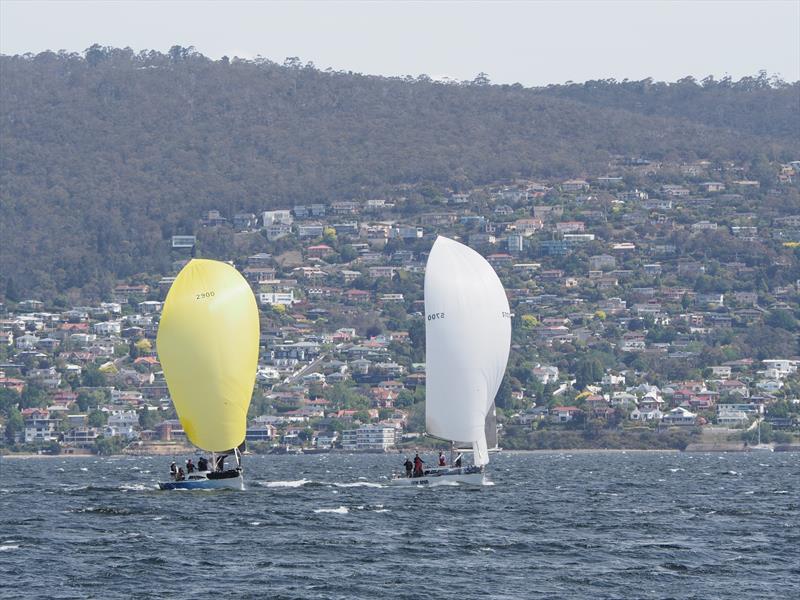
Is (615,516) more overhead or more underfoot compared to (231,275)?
more underfoot

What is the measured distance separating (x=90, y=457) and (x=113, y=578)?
125m

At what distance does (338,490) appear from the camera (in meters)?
74.2

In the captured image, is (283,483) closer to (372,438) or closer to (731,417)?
(372,438)

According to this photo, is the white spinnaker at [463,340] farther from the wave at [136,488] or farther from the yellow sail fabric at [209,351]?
the wave at [136,488]

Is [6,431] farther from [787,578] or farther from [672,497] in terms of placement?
[787,578]

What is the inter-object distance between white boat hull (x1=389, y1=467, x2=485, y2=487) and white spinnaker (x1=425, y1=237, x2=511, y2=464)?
60cm

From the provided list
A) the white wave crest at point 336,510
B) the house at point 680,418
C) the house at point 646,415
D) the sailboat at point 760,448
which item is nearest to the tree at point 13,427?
the house at point 646,415

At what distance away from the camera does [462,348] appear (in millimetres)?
70812

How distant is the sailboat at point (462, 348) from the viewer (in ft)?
232

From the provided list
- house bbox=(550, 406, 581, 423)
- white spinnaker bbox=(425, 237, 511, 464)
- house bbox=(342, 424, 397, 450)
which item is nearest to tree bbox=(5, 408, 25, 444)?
house bbox=(342, 424, 397, 450)

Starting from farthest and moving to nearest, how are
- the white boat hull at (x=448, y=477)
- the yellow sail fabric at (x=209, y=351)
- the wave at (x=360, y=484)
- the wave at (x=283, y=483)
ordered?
1. the wave at (x=360, y=484)
2. the wave at (x=283, y=483)
3. the white boat hull at (x=448, y=477)
4. the yellow sail fabric at (x=209, y=351)

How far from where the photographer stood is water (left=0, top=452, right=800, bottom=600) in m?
41.4

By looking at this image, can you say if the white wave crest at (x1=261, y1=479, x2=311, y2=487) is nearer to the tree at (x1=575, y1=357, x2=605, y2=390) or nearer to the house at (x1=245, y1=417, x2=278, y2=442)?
the house at (x1=245, y1=417, x2=278, y2=442)

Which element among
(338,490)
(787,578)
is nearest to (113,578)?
(787,578)
